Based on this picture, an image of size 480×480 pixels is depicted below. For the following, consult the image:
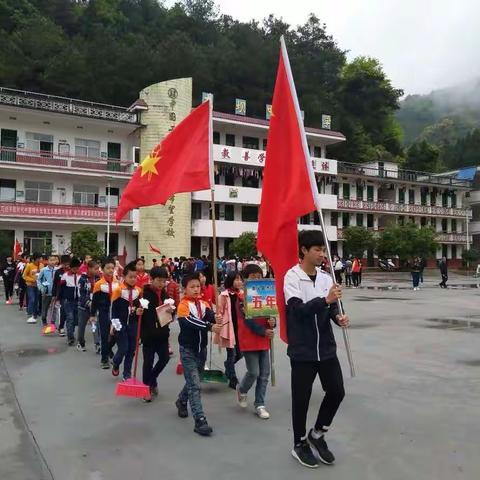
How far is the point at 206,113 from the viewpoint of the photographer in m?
6.79

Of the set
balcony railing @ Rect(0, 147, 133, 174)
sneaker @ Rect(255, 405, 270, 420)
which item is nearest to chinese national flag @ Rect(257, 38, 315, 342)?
sneaker @ Rect(255, 405, 270, 420)

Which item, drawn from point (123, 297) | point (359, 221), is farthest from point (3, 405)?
point (359, 221)

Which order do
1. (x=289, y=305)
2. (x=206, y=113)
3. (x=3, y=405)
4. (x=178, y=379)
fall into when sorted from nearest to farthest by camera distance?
(x=289, y=305), (x=3, y=405), (x=206, y=113), (x=178, y=379)

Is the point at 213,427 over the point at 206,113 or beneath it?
beneath

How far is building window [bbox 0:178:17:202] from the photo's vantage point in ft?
111

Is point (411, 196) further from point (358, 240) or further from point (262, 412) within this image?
point (262, 412)

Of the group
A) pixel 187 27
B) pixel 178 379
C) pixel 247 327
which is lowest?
pixel 178 379

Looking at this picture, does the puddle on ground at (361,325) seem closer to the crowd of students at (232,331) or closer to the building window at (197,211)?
the crowd of students at (232,331)

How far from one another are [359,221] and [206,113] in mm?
45133

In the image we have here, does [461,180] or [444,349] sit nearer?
[444,349]

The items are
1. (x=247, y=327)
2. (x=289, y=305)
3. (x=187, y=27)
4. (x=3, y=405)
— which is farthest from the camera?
(x=187, y=27)

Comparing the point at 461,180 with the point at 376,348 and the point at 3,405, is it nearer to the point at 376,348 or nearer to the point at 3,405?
the point at 376,348

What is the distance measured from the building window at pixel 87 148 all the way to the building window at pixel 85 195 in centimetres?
231

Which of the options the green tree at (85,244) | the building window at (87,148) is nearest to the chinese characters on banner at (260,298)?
the green tree at (85,244)
